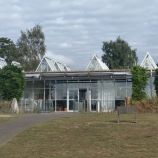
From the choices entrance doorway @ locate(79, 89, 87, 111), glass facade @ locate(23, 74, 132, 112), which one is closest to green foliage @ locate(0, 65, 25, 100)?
glass facade @ locate(23, 74, 132, 112)

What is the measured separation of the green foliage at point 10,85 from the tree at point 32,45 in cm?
3283

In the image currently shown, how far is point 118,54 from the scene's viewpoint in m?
88.6

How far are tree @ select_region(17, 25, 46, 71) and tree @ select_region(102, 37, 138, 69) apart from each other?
13503 millimetres

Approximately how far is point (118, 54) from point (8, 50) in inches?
739

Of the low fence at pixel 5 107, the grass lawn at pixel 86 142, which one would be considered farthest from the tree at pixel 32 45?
the grass lawn at pixel 86 142

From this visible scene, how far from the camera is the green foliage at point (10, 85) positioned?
45.9 metres

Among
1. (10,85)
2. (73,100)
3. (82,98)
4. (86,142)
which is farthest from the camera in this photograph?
(82,98)

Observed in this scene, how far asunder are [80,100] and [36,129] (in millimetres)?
29622

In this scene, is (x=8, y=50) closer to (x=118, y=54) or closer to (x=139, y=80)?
(x=118, y=54)

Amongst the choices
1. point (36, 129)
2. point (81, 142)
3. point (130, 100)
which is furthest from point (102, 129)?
point (130, 100)

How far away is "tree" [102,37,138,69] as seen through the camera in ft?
289

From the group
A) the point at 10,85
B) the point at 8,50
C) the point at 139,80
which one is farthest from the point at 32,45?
the point at 139,80

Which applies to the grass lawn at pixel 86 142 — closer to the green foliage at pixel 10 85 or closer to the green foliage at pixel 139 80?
the green foliage at pixel 139 80

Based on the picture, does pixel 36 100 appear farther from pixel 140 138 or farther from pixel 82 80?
pixel 140 138
